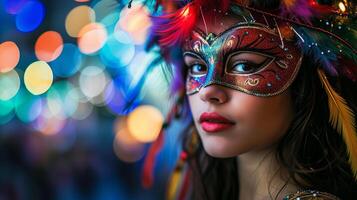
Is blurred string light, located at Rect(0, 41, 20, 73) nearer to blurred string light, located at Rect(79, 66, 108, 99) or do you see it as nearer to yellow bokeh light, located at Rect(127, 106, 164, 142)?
blurred string light, located at Rect(79, 66, 108, 99)

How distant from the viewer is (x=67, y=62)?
6133 millimetres

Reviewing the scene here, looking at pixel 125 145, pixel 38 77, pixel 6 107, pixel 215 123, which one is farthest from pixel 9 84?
pixel 215 123

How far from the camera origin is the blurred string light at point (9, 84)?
588 centimetres

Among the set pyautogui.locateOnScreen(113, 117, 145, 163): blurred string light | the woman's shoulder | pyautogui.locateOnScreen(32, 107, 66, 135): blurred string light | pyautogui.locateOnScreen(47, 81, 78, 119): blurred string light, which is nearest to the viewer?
the woman's shoulder

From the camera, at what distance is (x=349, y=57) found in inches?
52.8

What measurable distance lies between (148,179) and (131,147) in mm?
4100

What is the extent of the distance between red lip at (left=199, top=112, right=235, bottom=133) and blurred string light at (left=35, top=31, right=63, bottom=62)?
4.44 metres

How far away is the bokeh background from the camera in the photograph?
6.02 ft

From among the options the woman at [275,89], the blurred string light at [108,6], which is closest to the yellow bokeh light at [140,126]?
the blurred string light at [108,6]

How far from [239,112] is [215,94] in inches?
3.3

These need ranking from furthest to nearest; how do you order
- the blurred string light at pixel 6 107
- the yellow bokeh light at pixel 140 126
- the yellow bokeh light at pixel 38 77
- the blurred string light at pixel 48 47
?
the yellow bokeh light at pixel 140 126
the blurred string light at pixel 6 107
the yellow bokeh light at pixel 38 77
the blurred string light at pixel 48 47

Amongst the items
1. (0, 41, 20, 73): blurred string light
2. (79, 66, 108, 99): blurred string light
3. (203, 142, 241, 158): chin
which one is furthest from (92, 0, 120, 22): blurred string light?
(79, 66, 108, 99): blurred string light

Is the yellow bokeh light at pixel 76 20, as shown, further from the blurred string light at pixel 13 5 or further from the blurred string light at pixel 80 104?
the blurred string light at pixel 80 104

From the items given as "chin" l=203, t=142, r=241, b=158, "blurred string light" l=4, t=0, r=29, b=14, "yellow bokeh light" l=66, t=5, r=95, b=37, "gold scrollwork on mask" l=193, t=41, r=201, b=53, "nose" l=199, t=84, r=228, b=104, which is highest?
"blurred string light" l=4, t=0, r=29, b=14
